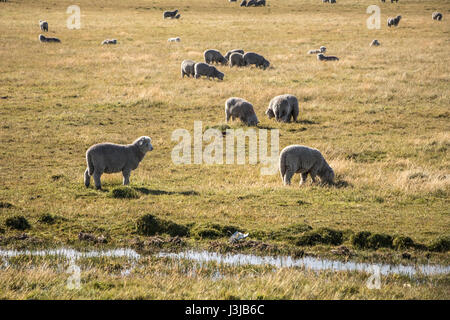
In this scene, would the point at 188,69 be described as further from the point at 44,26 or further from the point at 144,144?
Result: the point at 44,26

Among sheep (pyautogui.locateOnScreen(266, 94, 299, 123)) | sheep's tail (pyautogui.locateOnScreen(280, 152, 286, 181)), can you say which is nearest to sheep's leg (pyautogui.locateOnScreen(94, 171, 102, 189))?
sheep's tail (pyautogui.locateOnScreen(280, 152, 286, 181))

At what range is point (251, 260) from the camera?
34.4ft

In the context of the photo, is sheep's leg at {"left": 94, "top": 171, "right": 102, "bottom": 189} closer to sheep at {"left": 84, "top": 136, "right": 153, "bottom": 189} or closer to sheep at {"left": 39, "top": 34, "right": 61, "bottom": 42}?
sheep at {"left": 84, "top": 136, "right": 153, "bottom": 189}

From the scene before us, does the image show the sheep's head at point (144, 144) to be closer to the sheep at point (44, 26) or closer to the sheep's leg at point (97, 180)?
the sheep's leg at point (97, 180)

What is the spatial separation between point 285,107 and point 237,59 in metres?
15.0

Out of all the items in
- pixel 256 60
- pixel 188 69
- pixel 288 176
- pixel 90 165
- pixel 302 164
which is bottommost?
pixel 288 176

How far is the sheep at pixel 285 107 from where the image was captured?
76.6 feet

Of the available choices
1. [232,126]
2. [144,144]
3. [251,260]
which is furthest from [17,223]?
[232,126]

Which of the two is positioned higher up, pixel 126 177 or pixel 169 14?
pixel 169 14

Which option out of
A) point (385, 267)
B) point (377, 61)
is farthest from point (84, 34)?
point (385, 267)

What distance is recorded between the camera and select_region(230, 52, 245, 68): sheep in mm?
37531

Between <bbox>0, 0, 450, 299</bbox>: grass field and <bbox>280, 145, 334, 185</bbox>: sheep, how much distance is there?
49cm

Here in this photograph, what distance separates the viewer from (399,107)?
86.3 ft
